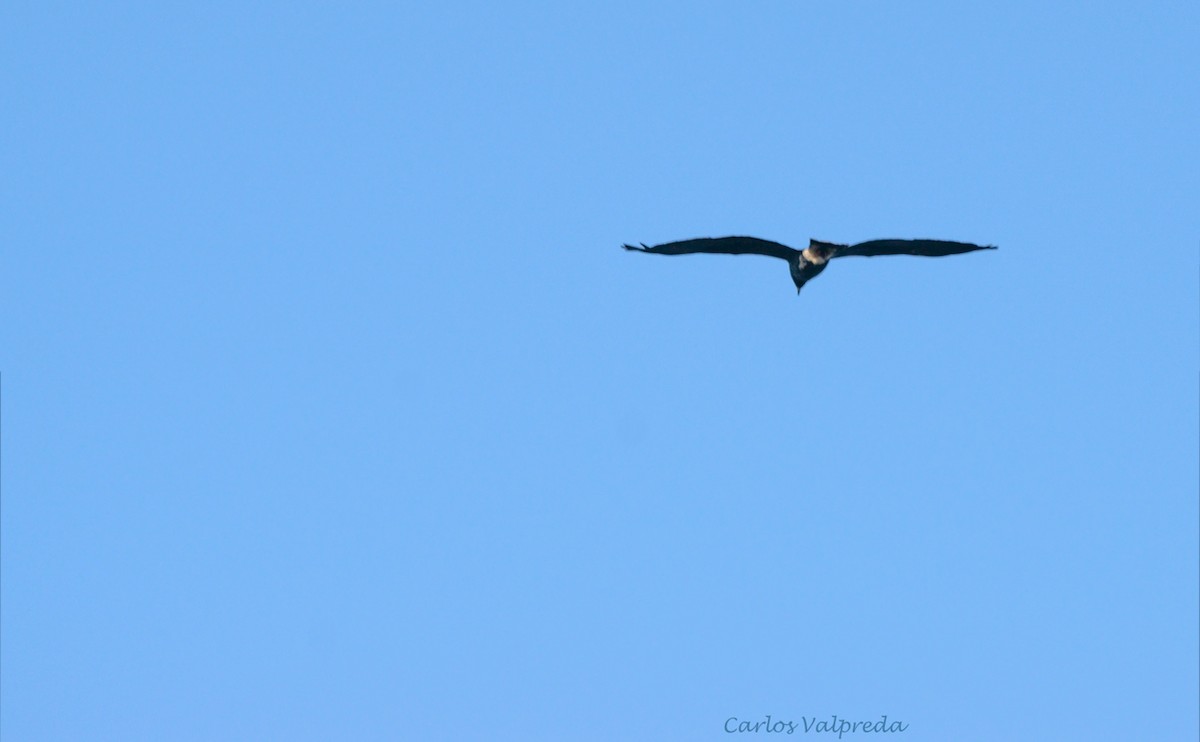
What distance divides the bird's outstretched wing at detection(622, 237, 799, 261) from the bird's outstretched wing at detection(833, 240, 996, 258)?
1.28 metres

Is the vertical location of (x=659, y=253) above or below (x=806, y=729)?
above

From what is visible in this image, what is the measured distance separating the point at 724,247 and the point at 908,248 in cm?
374

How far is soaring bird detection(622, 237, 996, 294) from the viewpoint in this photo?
150ft

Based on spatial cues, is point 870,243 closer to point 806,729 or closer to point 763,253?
Result: point 763,253

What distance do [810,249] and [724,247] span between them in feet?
Answer: 5.75

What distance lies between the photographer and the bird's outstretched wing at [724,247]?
150 ft

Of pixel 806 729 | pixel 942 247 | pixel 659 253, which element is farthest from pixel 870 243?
pixel 806 729

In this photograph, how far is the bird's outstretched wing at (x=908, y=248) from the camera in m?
45.6

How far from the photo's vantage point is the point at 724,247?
46.1 metres

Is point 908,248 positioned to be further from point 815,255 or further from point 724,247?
point 724,247

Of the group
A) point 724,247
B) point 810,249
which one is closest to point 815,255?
point 810,249

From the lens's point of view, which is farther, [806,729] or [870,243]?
[806,729]

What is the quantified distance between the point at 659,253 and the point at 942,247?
5726mm

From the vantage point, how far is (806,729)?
53.5 m
